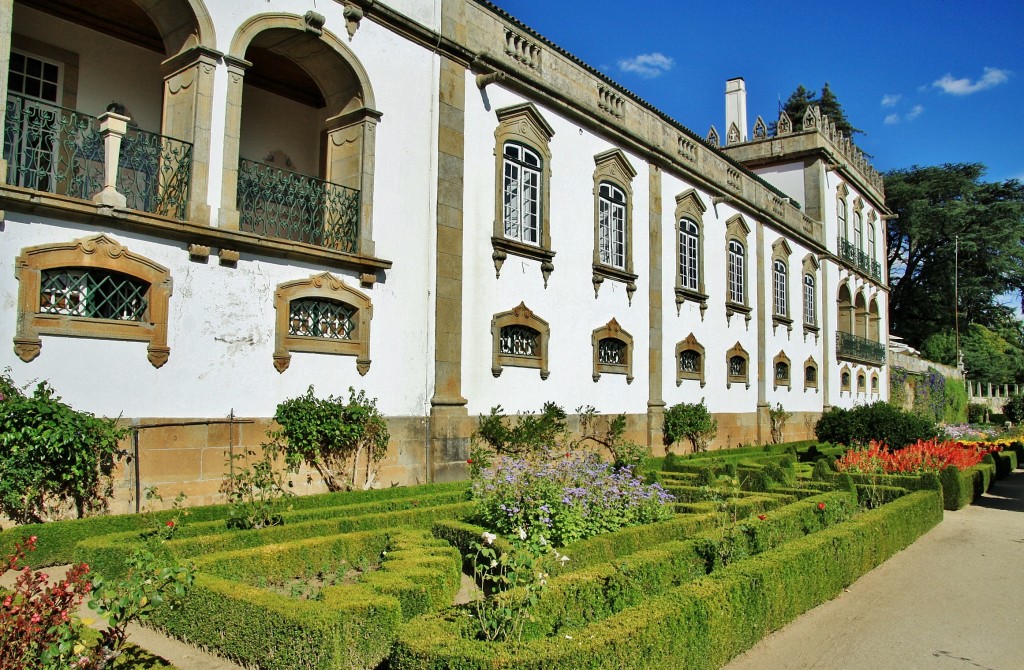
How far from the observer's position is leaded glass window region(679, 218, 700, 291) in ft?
64.9

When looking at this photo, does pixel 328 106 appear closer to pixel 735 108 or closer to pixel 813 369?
pixel 813 369

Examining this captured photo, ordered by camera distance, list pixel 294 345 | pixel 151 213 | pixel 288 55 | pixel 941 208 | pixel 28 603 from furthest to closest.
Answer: pixel 941 208 < pixel 288 55 < pixel 294 345 < pixel 151 213 < pixel 28 603

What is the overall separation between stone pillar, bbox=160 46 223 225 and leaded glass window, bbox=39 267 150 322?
1144 millimetres

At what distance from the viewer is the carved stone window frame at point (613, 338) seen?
52.3 ft

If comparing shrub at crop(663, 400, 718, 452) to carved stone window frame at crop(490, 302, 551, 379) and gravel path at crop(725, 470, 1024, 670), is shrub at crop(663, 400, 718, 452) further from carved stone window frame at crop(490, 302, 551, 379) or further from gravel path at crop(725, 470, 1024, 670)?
gravel path at crop(725, 470, 1024, 670)

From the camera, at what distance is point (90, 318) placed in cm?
834

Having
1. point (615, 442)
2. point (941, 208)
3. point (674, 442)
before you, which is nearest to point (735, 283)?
point (674, 442)

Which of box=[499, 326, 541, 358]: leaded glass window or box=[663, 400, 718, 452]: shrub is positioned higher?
box=[499, 326, 541, 358]: leaded glass window

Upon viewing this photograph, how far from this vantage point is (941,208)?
4453cm

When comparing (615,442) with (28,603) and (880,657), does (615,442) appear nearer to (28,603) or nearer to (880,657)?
(880,657)

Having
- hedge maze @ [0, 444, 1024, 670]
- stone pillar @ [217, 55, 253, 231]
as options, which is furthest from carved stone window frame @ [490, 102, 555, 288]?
stone pillar @ [217, 55, 253, 231]

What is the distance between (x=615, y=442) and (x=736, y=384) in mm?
7280

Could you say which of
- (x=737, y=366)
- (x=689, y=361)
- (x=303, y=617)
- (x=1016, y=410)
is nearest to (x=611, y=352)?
(x=689, y=361)

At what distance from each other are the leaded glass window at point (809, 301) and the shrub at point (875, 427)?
28.5ft
